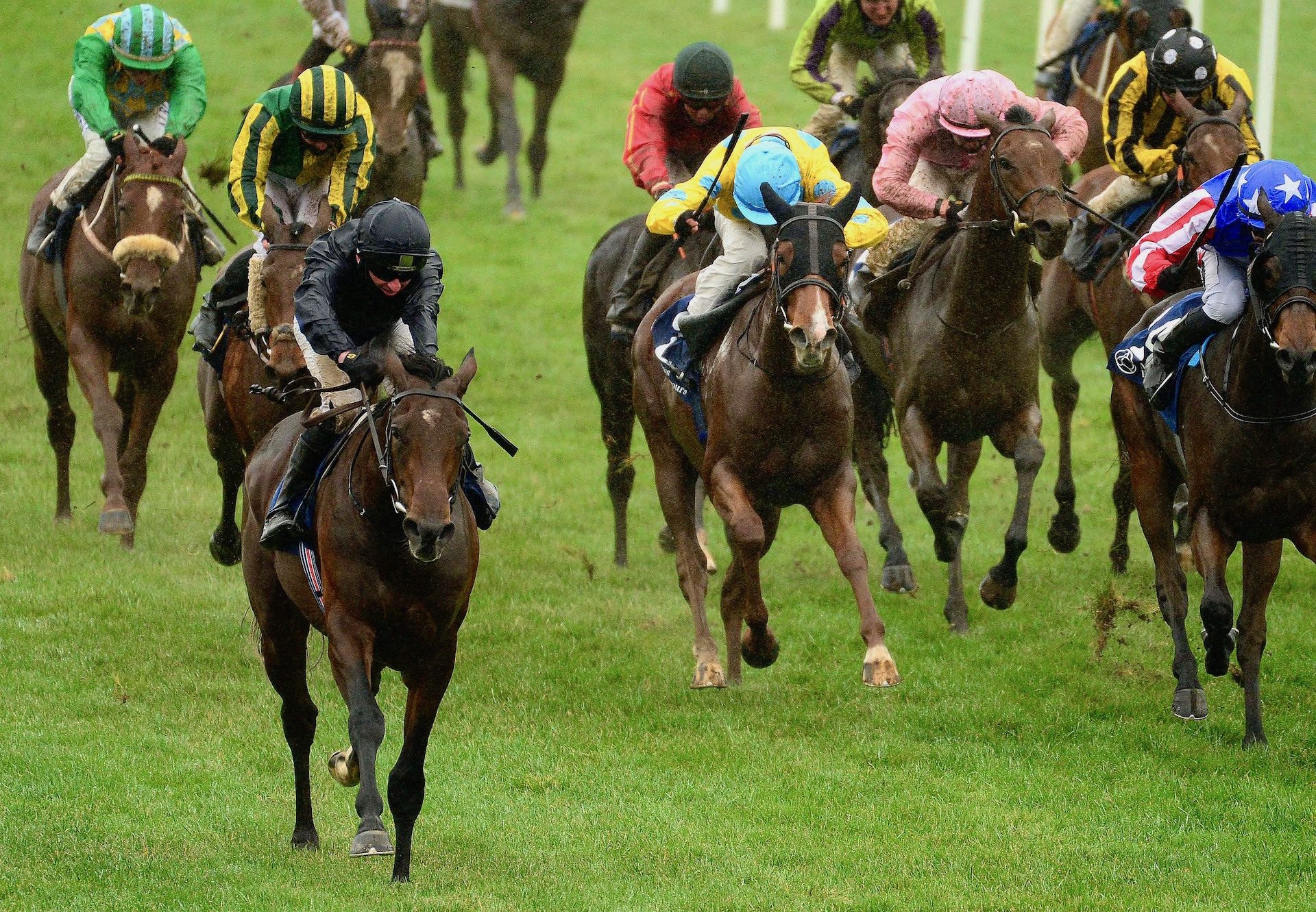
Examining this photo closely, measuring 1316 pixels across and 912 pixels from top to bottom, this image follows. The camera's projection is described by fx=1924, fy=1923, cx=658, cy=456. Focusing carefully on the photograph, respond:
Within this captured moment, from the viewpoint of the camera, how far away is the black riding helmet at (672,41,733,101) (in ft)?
38.2

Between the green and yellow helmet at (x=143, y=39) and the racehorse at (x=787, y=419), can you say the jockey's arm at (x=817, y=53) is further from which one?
the racehorse at (x=787, y=419)

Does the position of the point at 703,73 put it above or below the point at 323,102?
below

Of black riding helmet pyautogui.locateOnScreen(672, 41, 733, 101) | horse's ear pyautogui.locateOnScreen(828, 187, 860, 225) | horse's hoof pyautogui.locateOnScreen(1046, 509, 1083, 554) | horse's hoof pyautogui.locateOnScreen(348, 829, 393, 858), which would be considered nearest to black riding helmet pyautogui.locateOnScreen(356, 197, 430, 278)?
horse's ear pyautogui.locateOnScreen(828, 187, 860, 225)

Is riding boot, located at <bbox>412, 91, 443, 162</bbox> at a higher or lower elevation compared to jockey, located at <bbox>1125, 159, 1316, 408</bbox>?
lower

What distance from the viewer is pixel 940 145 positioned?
10.9 meters

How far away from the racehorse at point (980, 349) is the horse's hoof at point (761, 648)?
61.9 inches

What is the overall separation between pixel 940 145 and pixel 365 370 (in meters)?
5.15

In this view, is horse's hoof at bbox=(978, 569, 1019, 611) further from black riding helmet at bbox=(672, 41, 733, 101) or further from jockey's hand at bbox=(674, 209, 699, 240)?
black riding helmet at bbox=(672, 41, 733, 101)

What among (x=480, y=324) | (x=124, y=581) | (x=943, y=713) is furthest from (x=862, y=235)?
(x=480, y=324)

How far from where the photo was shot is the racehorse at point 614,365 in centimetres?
1269

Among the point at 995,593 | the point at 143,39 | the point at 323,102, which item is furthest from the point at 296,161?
the point at 995,593

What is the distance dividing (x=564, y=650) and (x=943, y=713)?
7.61 feet

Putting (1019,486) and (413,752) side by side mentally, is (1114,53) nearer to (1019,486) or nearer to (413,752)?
(1019,486)

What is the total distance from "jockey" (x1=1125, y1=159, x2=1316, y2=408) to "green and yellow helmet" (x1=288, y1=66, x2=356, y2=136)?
4.37 m
